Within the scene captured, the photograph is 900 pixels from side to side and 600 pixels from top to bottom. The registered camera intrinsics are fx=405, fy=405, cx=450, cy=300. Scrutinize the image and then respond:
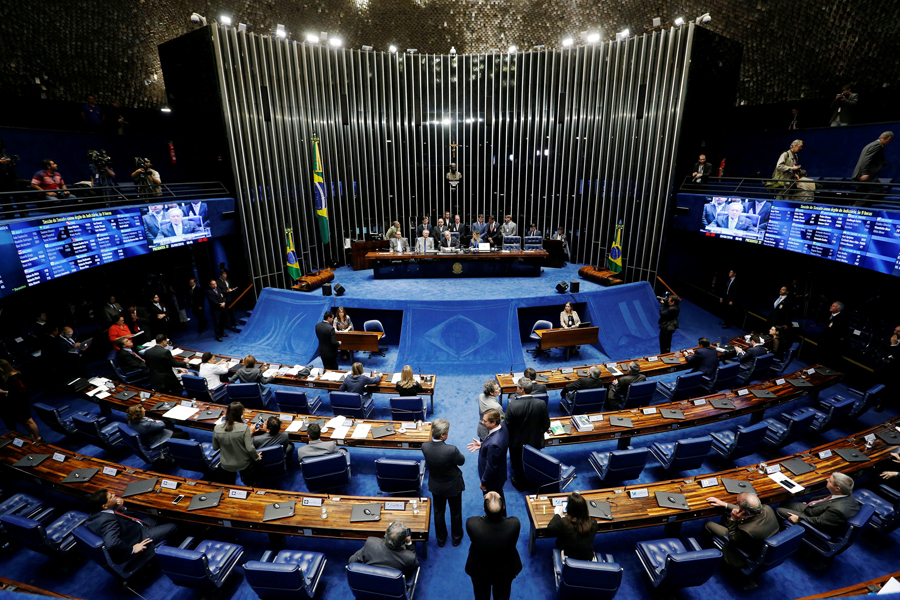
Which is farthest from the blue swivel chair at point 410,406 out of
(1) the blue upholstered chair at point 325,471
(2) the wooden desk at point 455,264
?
(2) the wooden desk at point 455,264

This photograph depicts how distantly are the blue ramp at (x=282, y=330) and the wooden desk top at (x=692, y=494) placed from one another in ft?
22.2

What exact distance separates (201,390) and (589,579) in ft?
21.9

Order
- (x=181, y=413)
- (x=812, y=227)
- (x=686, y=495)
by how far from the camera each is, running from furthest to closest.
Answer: (x=812, y=227) → (x=181, y=413) → (x=686, y=495)

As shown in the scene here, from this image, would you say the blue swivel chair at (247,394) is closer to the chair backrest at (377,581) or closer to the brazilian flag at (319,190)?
the chair backrest at (377,581)

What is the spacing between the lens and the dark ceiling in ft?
32.2

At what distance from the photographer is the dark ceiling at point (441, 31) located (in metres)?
9.80

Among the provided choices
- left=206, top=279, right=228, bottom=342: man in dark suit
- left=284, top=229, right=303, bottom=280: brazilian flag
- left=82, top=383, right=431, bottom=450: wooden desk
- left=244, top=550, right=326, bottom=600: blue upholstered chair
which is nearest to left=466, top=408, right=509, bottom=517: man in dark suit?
left=82, top=383, right=431, bottom=450: wooden desk

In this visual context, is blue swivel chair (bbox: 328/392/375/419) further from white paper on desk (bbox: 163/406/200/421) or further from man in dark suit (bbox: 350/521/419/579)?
man in dark suit (bbox: 350/521/419/579)

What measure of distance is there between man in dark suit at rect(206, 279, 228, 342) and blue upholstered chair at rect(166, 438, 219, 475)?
5.59m

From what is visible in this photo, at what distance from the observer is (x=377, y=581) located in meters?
3.30

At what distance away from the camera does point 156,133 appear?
12883 millimetres

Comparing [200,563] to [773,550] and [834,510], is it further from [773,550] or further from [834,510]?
[834,510]

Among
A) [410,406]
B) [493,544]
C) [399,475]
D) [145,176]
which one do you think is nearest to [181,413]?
[410,406]

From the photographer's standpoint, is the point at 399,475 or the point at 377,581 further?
the point at 399,475
